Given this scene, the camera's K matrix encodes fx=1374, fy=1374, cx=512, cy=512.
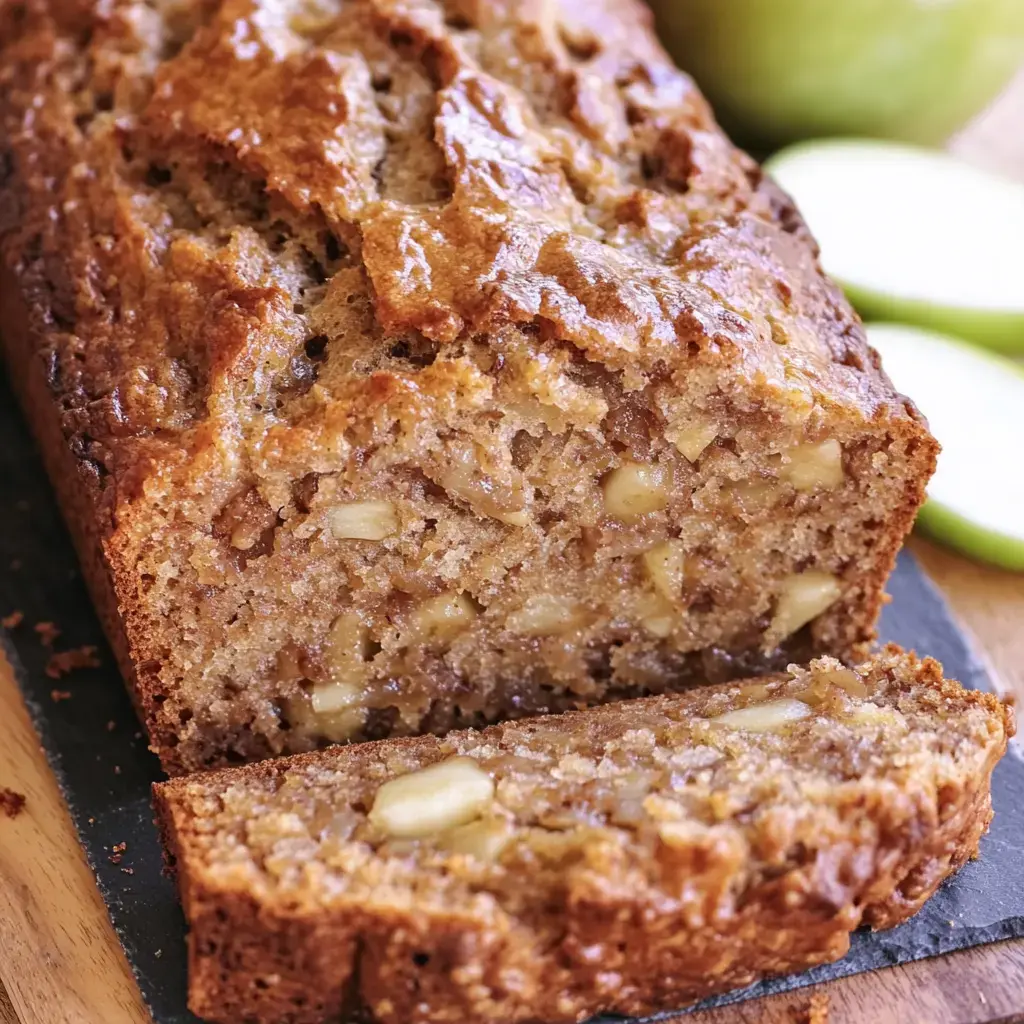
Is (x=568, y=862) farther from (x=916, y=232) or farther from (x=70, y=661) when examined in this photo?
(x=916, y=232)

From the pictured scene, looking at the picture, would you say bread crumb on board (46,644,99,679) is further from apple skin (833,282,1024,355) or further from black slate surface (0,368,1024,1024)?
apple skin (833,282,1024,355)

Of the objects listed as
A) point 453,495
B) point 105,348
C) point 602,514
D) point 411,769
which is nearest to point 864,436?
point 602,514

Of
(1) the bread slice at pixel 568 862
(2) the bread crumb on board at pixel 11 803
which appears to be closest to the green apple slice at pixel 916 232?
(1) the bread slice at pixel 568 862

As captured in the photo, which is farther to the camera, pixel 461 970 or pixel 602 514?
pixel 602 514

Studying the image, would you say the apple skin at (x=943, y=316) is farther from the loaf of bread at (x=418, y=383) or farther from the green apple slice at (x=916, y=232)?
the loaf of bread at (x=418, y=383)

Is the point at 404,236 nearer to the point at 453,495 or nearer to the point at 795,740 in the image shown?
the point at 453,495

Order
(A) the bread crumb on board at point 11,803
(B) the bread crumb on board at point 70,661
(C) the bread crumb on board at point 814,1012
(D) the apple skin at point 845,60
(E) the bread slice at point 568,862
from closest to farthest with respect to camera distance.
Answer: (E) the bread slice at point 568,862 → (C) the bread crumb on board at point 814,1012 → (A) the bread crumb on board at point 11,803 → (B) the bread crumb on board at point 70,661 → (D) the apple skin at point 845,60
